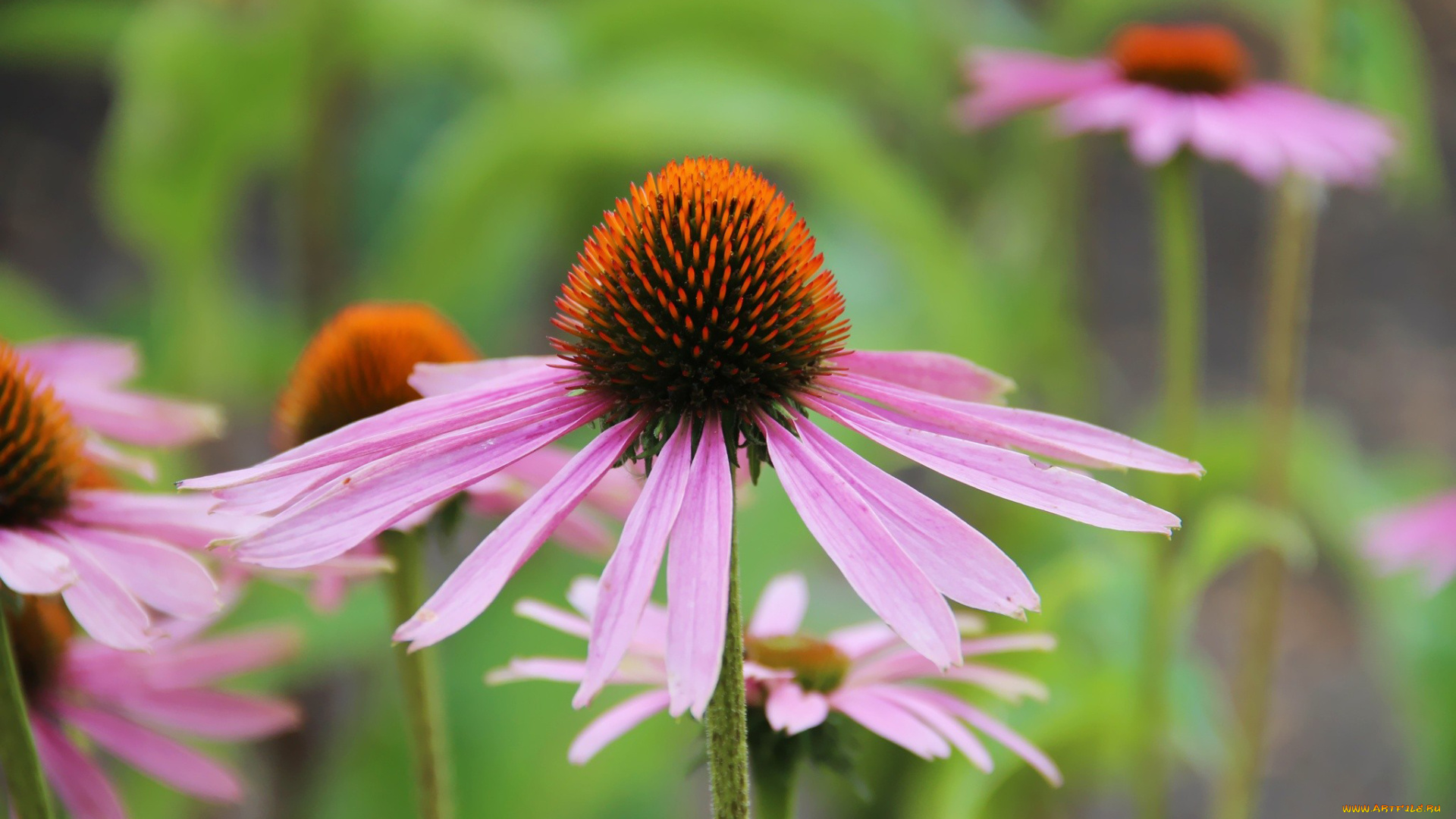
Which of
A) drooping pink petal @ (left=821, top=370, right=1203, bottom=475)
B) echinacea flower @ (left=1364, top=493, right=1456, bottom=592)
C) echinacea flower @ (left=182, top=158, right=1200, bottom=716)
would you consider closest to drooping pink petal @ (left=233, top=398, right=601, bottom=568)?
echinacea flower @ (left=182, top=158, right=1200, bottom=716)

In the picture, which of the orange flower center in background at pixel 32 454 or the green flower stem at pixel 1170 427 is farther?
the green flower stem at pixel 1170 427

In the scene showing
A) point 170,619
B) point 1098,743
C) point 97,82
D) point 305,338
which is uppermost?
point 97,82

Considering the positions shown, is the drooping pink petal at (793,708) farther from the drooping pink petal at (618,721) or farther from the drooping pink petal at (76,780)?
the drooping pink petal at (76,780)

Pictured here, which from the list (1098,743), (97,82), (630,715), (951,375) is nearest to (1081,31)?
(1098,743)

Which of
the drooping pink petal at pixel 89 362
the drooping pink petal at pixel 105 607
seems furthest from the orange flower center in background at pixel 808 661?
the drooping pink petal at pixel 89 362

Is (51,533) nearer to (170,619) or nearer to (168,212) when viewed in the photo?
(170,619)
